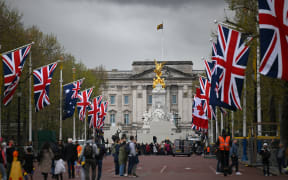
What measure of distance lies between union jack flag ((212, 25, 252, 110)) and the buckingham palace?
114363 millimetres

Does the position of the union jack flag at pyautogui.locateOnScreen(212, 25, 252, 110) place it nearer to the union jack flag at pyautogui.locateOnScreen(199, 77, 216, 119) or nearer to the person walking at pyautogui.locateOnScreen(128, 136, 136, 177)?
the person walking at pyautogui.locateOnScreen(128, 136, 136, 177)

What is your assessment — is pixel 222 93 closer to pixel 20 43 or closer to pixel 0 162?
pixel 0 162

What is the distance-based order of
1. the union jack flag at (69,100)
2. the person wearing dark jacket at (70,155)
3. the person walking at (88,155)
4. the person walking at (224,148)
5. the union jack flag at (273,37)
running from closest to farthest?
1. the union jack flag at (273,37)
2. the person walking at (88,155)
3. the person walking at (224,148)
4. the person wearing dark jacket at (70,155)
5. the union jack flag at (69,100)

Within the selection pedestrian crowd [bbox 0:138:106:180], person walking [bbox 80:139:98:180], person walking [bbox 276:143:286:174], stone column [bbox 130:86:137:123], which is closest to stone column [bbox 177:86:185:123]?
stone column [bbox 130:86:137:123]

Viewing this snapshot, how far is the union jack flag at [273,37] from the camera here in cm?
1602

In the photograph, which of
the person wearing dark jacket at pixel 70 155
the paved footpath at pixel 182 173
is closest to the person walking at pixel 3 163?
the paved footpath at pixel 182 173

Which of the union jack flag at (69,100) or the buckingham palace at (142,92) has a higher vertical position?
the buckingham palace at (142,92)

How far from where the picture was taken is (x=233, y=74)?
23203mm

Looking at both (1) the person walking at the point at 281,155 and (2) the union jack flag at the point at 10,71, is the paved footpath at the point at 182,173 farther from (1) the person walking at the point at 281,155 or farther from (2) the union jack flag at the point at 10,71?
(2) the union jack flag at the point at 10,71

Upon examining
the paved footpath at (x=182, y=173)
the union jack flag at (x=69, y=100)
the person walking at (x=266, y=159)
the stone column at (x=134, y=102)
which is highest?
the stone column at (x=134, y=102)

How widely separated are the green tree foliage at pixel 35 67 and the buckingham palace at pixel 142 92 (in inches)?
2288

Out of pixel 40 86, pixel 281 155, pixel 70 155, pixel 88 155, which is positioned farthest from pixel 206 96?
pixel 88 155

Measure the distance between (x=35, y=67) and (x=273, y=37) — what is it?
3757cm

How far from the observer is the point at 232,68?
23375 millimetres
